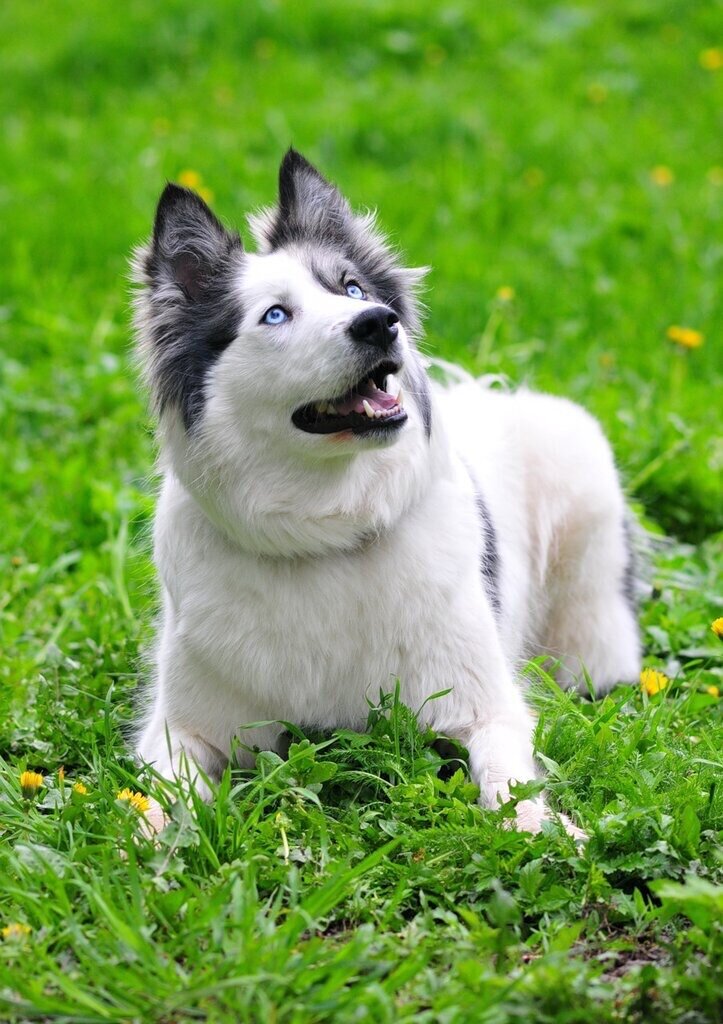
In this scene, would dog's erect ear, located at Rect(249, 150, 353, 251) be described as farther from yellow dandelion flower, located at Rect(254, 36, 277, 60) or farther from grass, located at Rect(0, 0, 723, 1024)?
yellow dandelion flower, located at Rect(254, 36, 277, 60)

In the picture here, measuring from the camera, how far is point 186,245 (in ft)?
10.4

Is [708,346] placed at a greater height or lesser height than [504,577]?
greater

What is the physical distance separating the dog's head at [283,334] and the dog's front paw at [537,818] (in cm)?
89

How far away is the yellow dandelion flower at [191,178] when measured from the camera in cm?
726

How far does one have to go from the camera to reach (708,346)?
5.93 meters

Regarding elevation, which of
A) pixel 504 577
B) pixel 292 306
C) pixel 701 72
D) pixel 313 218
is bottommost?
pixel 504 577

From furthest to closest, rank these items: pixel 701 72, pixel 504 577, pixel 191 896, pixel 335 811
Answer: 1. pixel 701 72
2. pixel 504 577
3. pixel 335 811
4. pixel 191 896

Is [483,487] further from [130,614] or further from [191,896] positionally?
[191,896]

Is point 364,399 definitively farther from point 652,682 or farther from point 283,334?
point 652,682

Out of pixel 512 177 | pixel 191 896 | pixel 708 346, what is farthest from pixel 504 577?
pixel 512 177

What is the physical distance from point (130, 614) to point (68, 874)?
153 centimetres

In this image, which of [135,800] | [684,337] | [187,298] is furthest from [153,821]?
[684,337]

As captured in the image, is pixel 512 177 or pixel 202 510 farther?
pixel 512 177

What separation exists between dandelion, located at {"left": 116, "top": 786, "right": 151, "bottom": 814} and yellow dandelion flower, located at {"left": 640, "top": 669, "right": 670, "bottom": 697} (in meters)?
1.47
